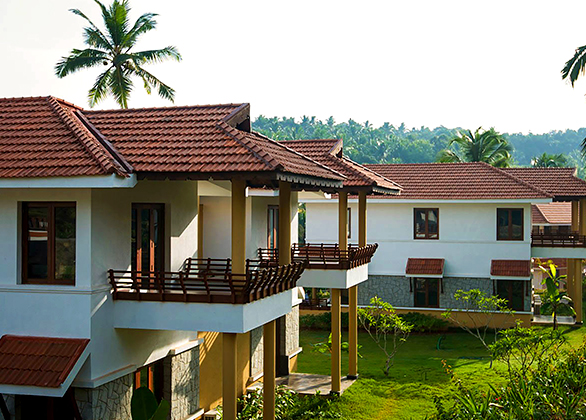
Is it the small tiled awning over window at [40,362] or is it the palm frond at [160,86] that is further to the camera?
the palm frond at [160,86]

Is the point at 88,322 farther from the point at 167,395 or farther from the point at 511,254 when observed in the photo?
the point at 511,254

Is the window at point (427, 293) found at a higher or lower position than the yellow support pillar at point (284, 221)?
lower

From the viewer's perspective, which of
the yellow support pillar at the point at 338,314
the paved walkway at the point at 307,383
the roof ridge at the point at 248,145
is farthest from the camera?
the paved walkway at the point at 307,383

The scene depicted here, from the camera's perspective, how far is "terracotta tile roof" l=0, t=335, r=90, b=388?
12133 mm

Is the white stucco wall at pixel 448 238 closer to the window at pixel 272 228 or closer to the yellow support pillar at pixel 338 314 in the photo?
the window at pixel 272 228

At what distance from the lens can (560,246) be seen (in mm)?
31484

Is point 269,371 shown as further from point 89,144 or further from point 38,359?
point 89,144

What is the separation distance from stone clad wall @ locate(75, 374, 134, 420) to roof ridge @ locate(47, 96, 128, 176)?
391 cm

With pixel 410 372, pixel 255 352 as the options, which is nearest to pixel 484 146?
pixel 410 372

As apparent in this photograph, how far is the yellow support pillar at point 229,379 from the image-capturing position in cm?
1287

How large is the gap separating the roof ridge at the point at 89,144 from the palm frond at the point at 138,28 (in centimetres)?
2150

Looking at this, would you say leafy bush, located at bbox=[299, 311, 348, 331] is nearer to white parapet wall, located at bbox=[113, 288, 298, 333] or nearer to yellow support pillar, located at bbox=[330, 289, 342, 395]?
yellow support pillar, located at bbox=[330, 289, 342, 395]

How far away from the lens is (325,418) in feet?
60.6

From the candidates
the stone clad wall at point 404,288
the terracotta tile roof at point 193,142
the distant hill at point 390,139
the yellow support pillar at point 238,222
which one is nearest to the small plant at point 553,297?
the stone clad wall at point 404,288
